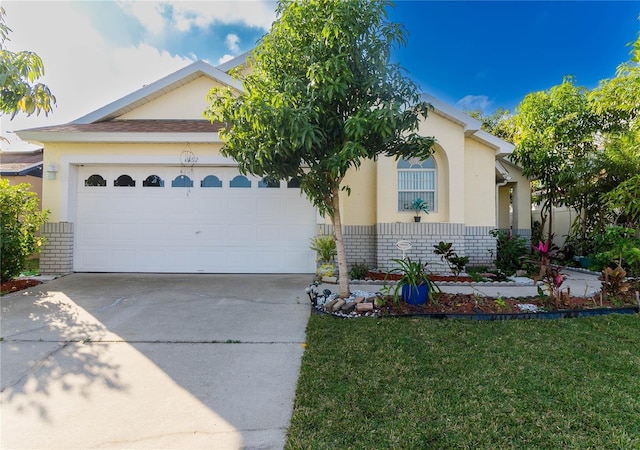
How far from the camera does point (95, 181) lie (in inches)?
303

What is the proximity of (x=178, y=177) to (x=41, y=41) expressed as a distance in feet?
11.3

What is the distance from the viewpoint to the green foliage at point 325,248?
23.2 feet

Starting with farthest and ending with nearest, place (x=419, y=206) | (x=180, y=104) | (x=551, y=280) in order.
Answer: (x=180, y=104), (x=419, y=206), (x=551, y=280)

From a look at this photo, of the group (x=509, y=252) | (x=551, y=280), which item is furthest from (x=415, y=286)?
(x=509, y=252)

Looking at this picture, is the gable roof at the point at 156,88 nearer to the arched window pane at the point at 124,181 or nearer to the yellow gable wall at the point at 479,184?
the arched window pane at the point at 124,181

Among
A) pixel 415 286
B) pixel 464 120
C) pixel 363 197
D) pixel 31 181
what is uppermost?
pixel 464 120

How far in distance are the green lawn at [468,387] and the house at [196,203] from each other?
152 inches

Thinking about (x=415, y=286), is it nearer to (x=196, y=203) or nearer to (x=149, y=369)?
(x=149, y=369)

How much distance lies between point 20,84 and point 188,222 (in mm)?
3971

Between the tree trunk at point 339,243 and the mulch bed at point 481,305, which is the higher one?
the tree trunk at point 339,243

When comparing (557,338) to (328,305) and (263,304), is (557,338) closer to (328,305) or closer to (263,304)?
(328,305)

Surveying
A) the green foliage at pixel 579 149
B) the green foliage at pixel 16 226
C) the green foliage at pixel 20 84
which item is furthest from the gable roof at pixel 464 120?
the green foliage at pixel 16 226

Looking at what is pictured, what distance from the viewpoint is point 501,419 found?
2.32m

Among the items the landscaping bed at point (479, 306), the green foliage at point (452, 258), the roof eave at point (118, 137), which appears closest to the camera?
the landscaping bed at point (479, 306)
